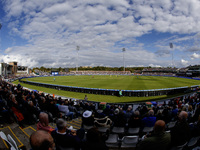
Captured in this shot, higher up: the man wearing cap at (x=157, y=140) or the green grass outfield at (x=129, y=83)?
the man wearing cap at (x=157, y=140)

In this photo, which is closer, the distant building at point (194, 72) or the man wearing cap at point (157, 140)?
the man wearing cap at point (157, 140)

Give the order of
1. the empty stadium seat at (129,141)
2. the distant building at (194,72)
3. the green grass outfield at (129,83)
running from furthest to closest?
1. the distant building at (194,72)
2. the green grass outfield at (129,83)
3. the empty stadium seat at (129,141)

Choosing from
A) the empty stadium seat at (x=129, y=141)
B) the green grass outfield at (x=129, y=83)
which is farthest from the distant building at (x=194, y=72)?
the empty stadium seat at (x=129, y=141)

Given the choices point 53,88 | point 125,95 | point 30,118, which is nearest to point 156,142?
point 30,118

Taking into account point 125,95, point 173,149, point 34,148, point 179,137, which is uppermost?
point 34,148

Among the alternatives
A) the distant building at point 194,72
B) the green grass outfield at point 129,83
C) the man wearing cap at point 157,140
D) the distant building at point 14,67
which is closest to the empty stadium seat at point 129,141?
the man wearing cap at point 157,140

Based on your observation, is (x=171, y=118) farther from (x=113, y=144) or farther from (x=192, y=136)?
(x=113, y=144)

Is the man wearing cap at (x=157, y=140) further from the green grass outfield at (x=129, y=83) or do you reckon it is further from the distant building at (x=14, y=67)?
the distant building at (x=14, y=67)

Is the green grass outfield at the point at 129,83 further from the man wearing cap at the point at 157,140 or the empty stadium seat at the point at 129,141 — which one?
the man wearing cap at the point at 157,140

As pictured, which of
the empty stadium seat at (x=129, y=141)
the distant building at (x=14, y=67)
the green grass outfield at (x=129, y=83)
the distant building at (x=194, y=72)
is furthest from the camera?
the distant building at (x=14, y=67)

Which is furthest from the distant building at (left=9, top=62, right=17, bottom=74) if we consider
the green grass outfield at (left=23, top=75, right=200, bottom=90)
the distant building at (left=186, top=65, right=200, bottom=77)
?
the distant building at (left=186, top=65, right=200, bottom=77)

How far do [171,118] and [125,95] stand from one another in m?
14.0

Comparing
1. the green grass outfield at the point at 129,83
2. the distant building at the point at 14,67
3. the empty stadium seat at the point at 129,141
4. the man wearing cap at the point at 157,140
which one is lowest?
the green grass outfield at the point at 129,83

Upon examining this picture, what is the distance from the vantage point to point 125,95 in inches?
793
